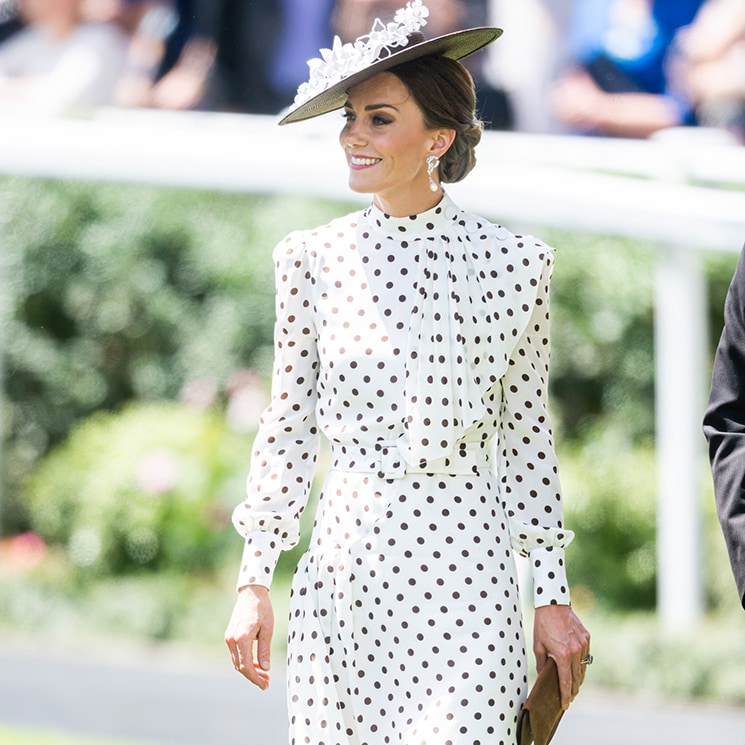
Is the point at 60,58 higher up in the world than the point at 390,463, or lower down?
higher up

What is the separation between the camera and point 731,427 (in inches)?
121

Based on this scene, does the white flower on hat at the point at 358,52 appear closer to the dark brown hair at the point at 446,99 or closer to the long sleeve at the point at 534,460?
the dark brown hair at the point at 446,99

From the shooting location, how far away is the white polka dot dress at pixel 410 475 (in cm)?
331

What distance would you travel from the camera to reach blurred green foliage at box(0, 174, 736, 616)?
10.8m

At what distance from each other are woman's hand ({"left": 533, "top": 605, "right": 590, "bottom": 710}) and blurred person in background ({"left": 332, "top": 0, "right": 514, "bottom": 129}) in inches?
177

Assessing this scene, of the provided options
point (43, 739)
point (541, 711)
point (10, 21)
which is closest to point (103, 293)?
point (10, 21)

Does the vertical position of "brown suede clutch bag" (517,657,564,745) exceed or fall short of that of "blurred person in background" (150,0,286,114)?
it falls short

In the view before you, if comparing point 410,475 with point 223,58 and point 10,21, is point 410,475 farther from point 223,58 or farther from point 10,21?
point 10,21

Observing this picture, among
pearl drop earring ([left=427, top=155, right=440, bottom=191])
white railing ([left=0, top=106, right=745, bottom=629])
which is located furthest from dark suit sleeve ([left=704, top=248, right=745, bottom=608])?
white railing ([left=0, top=106, right=745, bottom=629])

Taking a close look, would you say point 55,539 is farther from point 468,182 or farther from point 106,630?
point 468,182

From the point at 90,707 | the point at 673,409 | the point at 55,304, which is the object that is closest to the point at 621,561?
the point at 673,409

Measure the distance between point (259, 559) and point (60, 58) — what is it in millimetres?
5783

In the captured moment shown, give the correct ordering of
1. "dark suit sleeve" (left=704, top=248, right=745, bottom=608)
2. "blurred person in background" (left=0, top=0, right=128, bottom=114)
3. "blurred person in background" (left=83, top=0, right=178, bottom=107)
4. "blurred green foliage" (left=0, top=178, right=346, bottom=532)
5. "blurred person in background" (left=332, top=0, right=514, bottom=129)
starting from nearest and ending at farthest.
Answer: "dark suit sleeve" (left=704, top=248, right=745, bottom=608) < "blurred person in background" (left=332, top=0, right=514, bottom=129) < "blurred person in background" (left=83, top=0, right=178, bottom=107) < "blurred person in background" (left=0, top=0, right=128, bottom=114) < "blurred green foliage" (left=0, top=178, right=346, bottom=532)

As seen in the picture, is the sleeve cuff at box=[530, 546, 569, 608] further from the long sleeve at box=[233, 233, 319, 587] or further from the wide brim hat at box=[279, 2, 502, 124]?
the wide brim hat at box=[279, 2, 502, 124]
